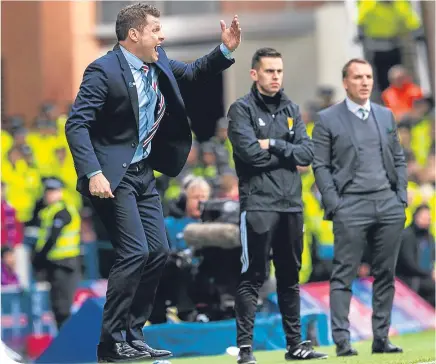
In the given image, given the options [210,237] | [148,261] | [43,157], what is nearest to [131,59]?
[148,261]

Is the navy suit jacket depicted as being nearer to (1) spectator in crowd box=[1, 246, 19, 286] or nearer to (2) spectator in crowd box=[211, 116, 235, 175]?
(1) spectator in crowd box=[1, 246, 19, 286]

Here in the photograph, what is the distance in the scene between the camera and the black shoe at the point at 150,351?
30.2 ft

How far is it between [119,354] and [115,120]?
148 cm

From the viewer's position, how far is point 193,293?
13.4 metres

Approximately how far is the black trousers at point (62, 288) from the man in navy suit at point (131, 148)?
6842 mm

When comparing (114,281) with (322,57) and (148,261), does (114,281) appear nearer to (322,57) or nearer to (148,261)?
(148,261)

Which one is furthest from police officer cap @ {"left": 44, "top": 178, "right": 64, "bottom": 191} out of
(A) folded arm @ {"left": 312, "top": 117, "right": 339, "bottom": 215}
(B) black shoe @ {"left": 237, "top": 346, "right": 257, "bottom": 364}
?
(B) black shoe @ {"left": 237, "top": 346, "right": 257, "bottom": 364}

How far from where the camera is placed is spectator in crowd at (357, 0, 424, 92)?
82.4ft

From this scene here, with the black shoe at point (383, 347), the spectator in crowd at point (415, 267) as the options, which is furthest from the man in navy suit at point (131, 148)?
the spectator in crowd at point (415, 267)

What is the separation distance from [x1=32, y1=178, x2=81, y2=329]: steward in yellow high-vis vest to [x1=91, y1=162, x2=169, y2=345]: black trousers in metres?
6.84

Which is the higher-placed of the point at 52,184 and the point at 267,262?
the point at 52,184

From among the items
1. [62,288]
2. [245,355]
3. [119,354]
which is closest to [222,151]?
[62,288]

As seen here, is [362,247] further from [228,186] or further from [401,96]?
[401,96]

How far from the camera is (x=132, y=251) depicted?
365 inches
